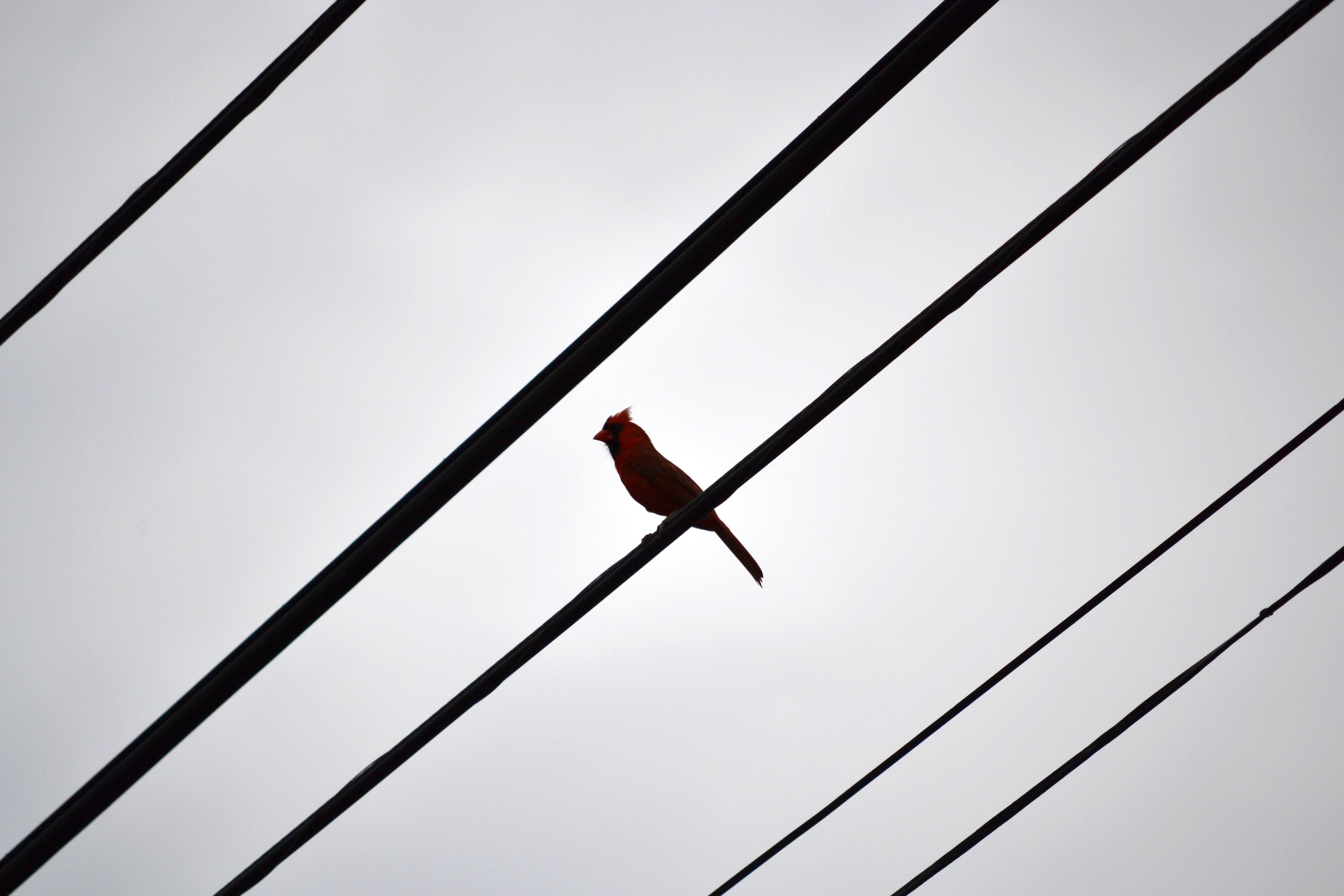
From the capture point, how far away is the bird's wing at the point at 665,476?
5.64 meters

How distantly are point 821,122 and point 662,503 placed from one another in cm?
392

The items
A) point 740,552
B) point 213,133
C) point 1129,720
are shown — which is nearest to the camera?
point 213,133

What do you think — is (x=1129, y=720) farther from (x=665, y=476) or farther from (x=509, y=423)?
(x=665, y=476)

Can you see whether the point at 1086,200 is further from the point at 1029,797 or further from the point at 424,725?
the point at 424,725

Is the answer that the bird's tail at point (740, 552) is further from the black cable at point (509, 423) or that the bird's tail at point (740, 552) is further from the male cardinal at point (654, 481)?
the black cable at point (509, 423)

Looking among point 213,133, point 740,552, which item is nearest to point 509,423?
point 213,133

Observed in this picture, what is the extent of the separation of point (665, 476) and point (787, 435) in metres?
3.57

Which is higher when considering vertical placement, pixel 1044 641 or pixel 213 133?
pixel 213 133

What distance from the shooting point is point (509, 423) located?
6.81ft

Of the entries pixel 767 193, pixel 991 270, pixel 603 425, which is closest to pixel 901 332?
pixel 991 270

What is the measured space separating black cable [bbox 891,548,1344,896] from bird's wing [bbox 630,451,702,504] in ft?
10.3

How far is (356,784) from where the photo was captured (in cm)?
218

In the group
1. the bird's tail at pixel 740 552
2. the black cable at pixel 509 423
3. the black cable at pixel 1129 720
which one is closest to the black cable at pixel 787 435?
the black cable at pixel 509 423

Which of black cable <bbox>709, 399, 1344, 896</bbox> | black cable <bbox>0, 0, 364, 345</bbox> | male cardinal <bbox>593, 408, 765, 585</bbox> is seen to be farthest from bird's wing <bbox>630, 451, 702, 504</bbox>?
black cable <bbox>0, 0, 364, 345</bbox>
